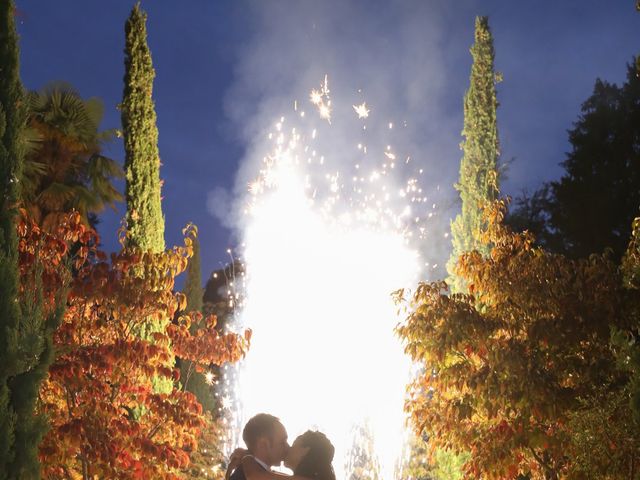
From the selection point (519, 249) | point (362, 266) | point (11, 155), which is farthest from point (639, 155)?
point (11, 155)

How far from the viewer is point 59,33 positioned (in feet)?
539

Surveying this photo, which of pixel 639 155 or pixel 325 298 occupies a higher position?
pixel 639 155

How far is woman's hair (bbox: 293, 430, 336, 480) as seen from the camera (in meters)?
4.03

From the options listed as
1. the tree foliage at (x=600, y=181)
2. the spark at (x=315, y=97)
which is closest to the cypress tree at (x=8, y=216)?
the spark at (x=315, y=97)

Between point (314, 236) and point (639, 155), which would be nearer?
point (314, 236)

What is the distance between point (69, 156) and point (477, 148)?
796cm

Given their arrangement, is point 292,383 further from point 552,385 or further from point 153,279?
point 552,385

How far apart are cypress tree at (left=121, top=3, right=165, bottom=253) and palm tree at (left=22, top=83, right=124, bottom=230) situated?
0.66 metres

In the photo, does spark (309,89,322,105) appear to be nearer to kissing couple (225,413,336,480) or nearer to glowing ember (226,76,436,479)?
glowing ember (226,76,436,479)

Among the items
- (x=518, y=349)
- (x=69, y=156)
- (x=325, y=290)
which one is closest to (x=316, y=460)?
(x=518, y=349)

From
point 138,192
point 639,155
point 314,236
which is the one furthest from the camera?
point 639,155

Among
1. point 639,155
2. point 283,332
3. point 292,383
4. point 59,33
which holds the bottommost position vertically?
point 292,383

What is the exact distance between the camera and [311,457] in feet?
13.3

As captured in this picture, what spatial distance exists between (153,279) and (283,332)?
16.8 ft
